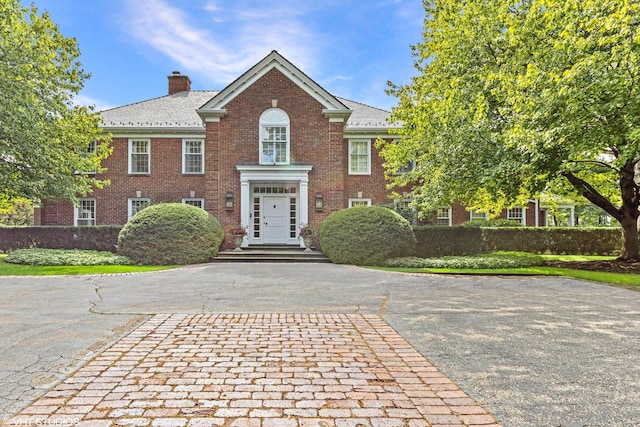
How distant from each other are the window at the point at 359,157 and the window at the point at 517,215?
826cm

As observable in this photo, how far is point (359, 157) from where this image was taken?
1998cm

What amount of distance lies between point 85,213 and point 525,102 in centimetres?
1995

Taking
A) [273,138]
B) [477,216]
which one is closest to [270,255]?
[273,138]

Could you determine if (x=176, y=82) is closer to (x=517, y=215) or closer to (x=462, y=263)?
(x=462, y=263)

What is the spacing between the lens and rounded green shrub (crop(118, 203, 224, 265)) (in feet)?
44.9

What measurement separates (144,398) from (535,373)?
332 centimetres

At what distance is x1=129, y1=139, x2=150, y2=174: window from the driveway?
10.4 metres

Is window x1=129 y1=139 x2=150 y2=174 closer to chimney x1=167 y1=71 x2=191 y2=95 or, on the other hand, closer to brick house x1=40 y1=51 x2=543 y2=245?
brick house x1=40 y1=51 x2=543 y2=245

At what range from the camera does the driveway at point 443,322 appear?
122 inches

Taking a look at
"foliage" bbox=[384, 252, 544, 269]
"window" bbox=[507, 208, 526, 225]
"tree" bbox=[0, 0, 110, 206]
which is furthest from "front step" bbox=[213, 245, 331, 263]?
"window" bbox=[507, 208, 526, 225]

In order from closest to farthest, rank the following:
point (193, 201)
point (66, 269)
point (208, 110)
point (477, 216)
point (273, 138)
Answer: point (66, 269) < point (208, 110) < point (273, 138) < point (193, 201) < point (477, 216)

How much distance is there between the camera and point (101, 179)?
19859mm

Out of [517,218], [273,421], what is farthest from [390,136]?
[273,421]

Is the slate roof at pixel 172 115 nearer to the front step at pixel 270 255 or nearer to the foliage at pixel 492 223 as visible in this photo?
the foliage at pixel 492 223
